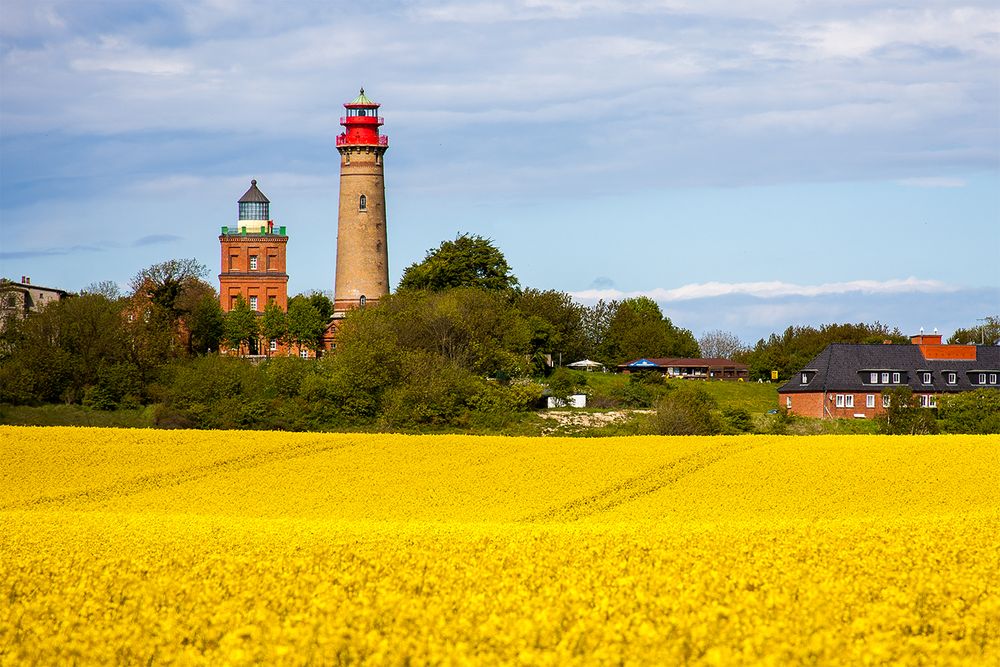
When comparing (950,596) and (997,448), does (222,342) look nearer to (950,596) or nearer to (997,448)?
(997,448)

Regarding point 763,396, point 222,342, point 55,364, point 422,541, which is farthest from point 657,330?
point 422,541

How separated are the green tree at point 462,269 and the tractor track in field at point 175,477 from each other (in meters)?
60.0

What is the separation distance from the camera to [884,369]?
9538 cm

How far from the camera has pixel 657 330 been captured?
15150 centimetres

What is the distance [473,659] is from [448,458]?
28.1 meters

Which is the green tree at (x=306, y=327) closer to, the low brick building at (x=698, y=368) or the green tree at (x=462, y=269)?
the green tree at (x=462, y=269)

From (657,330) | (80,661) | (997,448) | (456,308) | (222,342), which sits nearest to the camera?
(80,661)

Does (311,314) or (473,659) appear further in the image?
(311,314)

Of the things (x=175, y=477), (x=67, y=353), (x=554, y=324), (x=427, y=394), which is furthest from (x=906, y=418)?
(x=554, y=324)

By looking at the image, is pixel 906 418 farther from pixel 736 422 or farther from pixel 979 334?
pixel 979 334

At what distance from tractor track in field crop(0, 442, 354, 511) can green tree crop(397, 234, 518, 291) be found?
60.0 meters

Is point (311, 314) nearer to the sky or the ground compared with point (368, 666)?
nearer to the sky

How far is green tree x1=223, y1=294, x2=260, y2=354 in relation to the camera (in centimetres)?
10800

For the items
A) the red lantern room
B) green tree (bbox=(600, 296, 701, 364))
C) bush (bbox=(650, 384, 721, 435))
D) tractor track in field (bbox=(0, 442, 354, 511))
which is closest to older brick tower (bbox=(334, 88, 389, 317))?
the red lantern room
